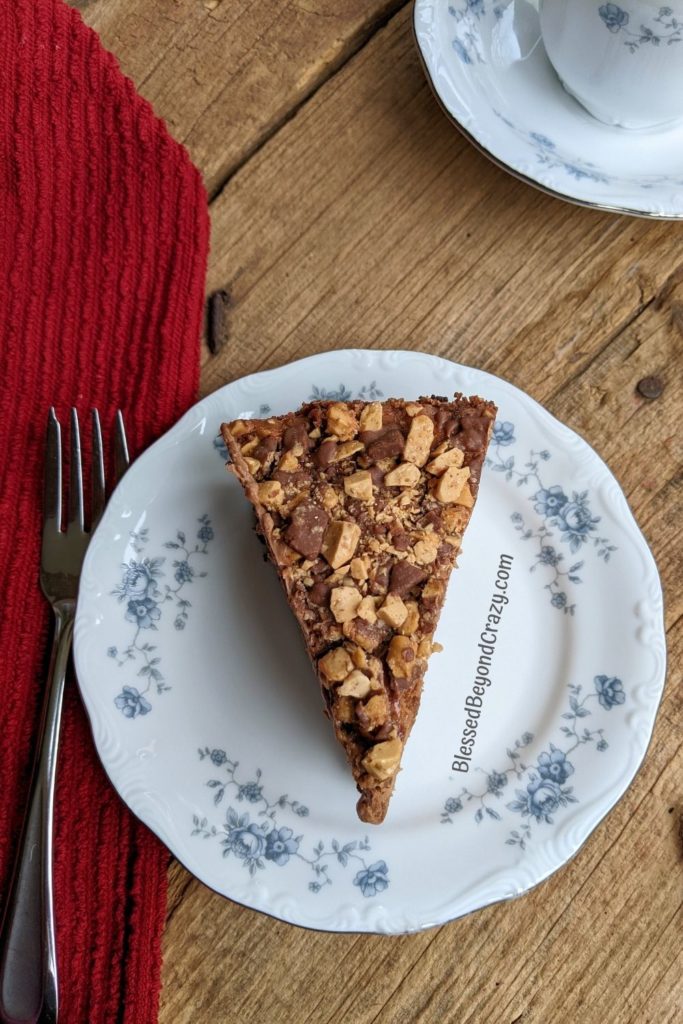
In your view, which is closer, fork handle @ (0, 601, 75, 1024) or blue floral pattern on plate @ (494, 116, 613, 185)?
fork handle @ (0, 601, 75, 1024)

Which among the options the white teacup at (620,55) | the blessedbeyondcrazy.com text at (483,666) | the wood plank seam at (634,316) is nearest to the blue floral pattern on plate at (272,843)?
the blessedbeyondcrazy.com text at (483,666)

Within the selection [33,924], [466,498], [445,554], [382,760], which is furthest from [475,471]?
[33,924]

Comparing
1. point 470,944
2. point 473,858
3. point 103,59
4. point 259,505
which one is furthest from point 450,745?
point 103,59

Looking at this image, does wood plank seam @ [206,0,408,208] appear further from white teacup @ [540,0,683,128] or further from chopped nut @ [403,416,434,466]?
chopped nut @ [403,416,434,466]

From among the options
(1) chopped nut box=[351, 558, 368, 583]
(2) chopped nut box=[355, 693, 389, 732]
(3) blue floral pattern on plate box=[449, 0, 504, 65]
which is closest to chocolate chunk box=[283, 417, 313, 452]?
(1) chopped nut box=[351, 558, 368, 583]

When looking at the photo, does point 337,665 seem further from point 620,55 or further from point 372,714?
point 620,55

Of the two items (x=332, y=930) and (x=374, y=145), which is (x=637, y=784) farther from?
(x=374, y=145)
